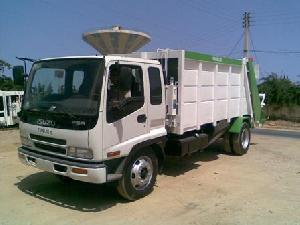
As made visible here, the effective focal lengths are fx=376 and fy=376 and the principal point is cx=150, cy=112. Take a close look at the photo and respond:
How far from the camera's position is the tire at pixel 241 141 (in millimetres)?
10688

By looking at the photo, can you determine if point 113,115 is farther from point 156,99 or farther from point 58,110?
point 156,99

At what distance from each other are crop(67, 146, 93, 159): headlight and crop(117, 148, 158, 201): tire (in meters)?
0.74

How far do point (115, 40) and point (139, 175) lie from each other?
562 centimetres

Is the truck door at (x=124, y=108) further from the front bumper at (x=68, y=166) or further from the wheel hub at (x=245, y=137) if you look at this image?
the wheel hub at (x=245, y=137)

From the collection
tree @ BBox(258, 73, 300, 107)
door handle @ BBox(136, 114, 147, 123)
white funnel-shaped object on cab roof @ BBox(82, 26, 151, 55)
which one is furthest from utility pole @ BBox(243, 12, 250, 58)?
door handle @ BBox(136, 114, 147, 123)

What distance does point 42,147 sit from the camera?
20.9 ft

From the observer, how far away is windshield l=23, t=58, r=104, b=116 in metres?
5.77

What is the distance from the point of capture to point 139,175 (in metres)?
6.60

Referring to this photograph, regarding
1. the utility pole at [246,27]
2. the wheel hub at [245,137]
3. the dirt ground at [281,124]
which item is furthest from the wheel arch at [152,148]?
the utility pole at [246,27]

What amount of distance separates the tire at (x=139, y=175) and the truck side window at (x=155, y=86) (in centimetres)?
91

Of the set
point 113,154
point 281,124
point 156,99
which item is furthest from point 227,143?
point 281,124

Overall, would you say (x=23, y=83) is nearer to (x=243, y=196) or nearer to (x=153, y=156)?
(x=153, y=156)

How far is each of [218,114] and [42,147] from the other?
4.62 m

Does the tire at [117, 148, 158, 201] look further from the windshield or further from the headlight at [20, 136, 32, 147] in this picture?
the headlight at [20, 136, 32, 147]
